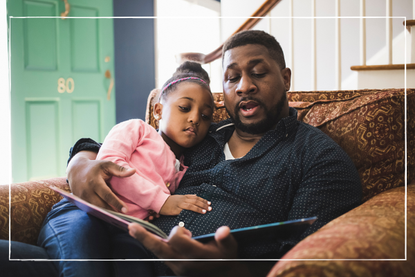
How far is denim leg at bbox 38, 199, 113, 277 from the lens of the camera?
27.1 inches

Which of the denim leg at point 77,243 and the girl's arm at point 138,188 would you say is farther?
the girl's arm at point 138,188

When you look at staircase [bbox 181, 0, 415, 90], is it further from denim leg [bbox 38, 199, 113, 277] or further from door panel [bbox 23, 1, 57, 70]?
denim leg [bbox 38, 199, 113, 277]

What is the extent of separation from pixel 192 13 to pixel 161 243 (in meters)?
2.99

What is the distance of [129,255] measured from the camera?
0.76 m

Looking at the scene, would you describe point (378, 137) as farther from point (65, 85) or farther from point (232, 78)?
point (65, 85)

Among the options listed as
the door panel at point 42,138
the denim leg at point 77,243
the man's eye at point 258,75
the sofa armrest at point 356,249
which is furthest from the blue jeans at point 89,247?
the man's eye at point 258,75

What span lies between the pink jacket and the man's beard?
29cm

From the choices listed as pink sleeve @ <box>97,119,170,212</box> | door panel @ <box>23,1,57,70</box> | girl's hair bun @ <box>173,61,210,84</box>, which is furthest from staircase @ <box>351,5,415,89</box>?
door panel @ <box>23,1,57,70</box>

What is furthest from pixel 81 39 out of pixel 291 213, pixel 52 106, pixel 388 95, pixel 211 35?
pixel 211 35

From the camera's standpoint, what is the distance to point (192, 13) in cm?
307

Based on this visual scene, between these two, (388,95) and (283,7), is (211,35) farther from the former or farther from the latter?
(388,95)

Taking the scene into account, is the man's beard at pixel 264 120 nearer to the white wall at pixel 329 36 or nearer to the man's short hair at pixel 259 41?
the man's short hair at pixel 259 41

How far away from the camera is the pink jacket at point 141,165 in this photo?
825mm

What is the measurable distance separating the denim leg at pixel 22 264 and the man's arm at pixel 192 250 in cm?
35
